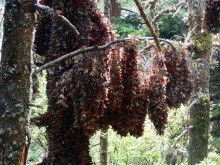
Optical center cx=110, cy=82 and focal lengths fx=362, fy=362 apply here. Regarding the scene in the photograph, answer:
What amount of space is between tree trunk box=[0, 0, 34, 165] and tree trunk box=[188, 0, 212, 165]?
4.18m

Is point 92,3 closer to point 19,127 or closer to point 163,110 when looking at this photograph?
point 163,110

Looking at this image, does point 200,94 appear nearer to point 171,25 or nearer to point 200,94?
point 200,94

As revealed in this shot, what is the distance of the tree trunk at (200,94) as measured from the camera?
588cm

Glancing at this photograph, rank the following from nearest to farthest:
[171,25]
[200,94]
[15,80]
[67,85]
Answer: [15,80], [67,85], [200,94], [171,25]

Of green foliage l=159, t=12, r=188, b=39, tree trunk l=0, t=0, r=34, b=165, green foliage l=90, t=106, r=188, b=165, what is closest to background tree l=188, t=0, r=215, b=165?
green foliage l=90, t=106, r=188, b=165

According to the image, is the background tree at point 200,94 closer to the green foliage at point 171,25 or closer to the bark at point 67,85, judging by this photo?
the bark at point 67,85

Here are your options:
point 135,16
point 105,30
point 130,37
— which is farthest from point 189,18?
point 135,16

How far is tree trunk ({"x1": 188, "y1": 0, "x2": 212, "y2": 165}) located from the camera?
588 cm

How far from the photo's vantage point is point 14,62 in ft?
6.73

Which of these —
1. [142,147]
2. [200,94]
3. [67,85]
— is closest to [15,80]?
[67,85]

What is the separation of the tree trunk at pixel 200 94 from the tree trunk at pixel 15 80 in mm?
4176

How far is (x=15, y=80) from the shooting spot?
2047 millimetres

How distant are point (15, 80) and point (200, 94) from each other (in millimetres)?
4644

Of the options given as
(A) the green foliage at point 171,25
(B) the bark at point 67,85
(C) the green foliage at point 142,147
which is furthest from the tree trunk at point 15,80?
(A) the green foliage at point 171,25
